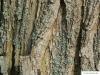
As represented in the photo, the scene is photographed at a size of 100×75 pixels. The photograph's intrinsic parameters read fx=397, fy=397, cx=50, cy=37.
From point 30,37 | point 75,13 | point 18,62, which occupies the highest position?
point 75,13

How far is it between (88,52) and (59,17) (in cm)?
36

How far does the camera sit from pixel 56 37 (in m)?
3.05

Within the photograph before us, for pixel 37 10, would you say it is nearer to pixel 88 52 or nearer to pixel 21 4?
pixel 21 4

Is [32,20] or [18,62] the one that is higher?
[32,20]

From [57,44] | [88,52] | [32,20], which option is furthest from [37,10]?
[88,52]

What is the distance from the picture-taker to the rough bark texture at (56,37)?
9.64 feet

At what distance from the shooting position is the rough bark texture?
9.64ft

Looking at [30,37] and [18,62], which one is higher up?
[30,37]

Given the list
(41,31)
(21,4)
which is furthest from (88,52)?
(21,4)

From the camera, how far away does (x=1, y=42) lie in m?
3.21

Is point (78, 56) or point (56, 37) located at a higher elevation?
point (56, 37)

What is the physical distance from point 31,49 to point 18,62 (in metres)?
0.16

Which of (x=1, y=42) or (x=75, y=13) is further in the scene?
(x=1, y=42)

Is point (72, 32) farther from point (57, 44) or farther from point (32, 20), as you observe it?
point (32, 20)
